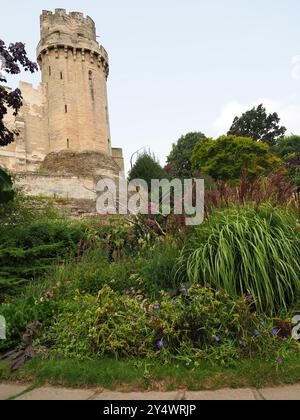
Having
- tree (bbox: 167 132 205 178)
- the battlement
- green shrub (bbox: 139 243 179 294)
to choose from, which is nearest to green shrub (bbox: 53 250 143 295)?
green shrub (bbox: 139 243 179 294)

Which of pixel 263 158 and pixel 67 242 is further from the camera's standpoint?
pixel 263 158

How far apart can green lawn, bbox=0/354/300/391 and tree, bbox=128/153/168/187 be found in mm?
15391

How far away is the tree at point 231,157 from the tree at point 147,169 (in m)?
7.45

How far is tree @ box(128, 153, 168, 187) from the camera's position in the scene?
17858 mm

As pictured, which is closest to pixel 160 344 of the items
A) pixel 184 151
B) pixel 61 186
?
pixel 61 186

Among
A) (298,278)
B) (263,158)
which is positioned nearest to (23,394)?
(298,278)

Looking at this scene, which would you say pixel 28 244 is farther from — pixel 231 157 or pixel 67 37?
pixel 231 157

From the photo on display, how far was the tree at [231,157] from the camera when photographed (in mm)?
25250

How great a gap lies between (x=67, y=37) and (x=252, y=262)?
935 inches

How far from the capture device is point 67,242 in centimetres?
605

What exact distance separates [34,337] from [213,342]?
158cm

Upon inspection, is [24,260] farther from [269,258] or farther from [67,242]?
[269,258]

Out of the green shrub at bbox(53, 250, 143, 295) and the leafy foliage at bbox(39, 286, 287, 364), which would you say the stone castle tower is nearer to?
the green shrub at bbox(53, 250, 143, 295)
